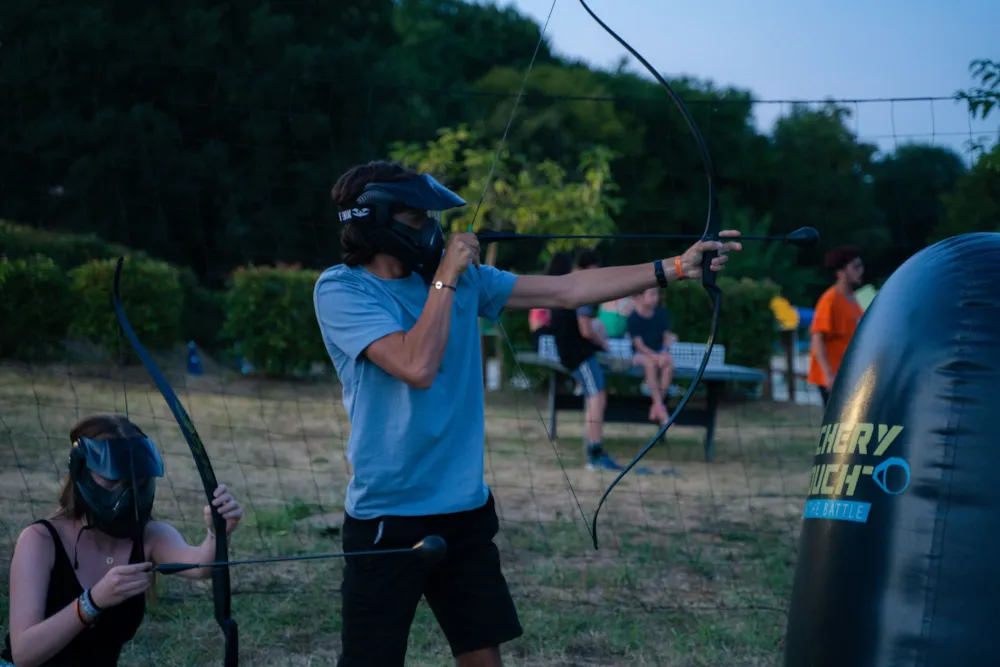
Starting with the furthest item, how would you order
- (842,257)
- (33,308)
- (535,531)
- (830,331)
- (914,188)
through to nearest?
(914,188), (33,308), (842,257), (830,331), (535,531)

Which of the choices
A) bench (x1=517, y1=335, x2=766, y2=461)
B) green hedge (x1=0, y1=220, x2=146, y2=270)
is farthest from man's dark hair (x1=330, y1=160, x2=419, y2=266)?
green hedge (x1=0, y1=220, x2=146, y2=270)

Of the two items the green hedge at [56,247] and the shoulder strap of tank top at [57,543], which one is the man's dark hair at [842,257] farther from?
the green hedge at [56,247]

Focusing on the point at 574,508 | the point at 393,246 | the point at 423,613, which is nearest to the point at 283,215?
the point at 574,508

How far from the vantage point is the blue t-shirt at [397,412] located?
8.78 feet

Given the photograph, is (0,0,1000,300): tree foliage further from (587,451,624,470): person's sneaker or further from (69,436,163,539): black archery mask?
(69,436,163,539): black archery mask

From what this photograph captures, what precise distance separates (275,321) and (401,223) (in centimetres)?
1151

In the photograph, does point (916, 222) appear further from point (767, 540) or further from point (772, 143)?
point (767, 540)

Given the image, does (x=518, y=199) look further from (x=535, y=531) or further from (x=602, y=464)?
(x=535, y=531)

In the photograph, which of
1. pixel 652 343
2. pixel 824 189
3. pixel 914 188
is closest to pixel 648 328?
pixel 652 343

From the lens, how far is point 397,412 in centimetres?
270

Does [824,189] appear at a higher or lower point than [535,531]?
higher

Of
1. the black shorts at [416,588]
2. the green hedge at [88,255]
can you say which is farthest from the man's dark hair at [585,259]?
the green hedge at [88,255]

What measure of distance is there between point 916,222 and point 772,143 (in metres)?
6.13

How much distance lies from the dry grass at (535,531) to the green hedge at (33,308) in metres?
1.22
